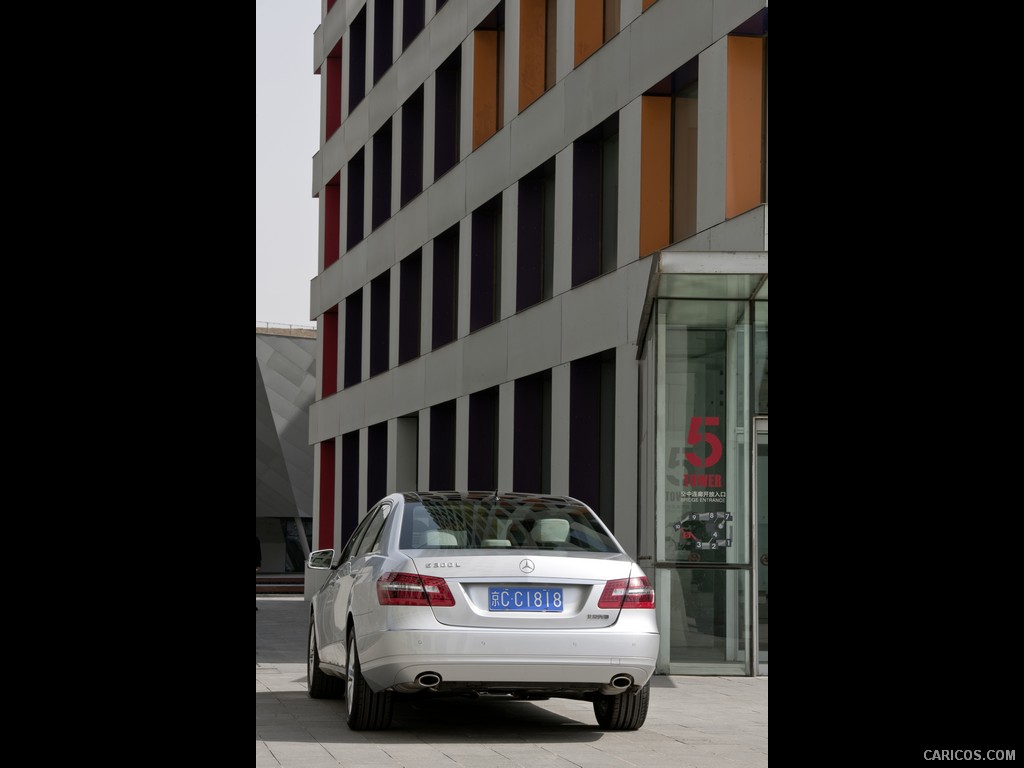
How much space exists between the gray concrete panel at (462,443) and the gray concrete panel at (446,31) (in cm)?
675

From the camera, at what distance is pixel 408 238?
31.5 metres

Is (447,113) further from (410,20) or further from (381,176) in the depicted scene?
(381,176)

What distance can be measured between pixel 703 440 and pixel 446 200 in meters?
15.2

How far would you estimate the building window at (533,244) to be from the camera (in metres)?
24.6

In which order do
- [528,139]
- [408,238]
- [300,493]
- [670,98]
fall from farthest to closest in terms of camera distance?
[300,493] < [408,238] < [528,139] < [670,98]

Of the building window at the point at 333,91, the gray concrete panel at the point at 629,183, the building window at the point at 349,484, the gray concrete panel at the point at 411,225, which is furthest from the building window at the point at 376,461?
the gray concrete panel at the point at 629,183

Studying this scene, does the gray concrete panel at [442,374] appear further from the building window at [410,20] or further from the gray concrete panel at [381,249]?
the building window at [410,20]
